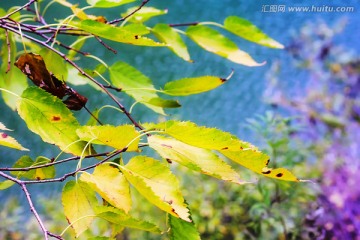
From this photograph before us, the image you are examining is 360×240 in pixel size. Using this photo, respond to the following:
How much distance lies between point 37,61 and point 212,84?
0.17 metres

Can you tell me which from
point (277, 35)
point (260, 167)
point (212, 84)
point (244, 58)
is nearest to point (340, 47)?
point (277, 35)

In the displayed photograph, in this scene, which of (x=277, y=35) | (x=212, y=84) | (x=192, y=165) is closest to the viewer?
(x=192, y=165)

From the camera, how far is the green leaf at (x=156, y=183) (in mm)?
297

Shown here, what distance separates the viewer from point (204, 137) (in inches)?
12.1

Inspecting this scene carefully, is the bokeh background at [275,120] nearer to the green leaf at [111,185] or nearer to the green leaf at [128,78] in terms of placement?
the green leaf at [128,78]

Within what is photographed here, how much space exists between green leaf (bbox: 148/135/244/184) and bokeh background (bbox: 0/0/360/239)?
3.47 feet

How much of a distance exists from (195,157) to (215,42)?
0.27 metres

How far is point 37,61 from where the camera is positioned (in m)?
0.45

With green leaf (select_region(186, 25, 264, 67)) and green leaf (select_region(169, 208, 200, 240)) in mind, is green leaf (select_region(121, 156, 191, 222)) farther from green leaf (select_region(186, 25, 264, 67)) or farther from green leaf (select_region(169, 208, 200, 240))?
green leaf (select_region(186, 25, 264, 67))

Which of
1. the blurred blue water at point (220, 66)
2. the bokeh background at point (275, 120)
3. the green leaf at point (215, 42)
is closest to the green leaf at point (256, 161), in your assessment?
the green leaf at point (215, 42)

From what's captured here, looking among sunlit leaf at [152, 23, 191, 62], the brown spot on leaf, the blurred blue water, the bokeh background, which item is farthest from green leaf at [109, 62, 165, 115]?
the blurred blue water

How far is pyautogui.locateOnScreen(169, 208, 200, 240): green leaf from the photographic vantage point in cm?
36

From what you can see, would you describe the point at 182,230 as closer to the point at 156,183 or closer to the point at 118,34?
the point at 156,183

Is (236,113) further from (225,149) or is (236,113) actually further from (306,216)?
(225,149)
